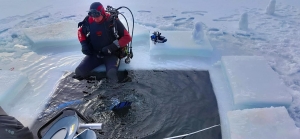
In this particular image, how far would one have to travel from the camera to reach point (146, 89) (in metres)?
3.81

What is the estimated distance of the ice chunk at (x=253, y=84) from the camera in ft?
10.5

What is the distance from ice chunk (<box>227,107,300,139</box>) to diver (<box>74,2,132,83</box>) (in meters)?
2.05

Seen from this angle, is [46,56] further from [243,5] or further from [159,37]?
[243,5]

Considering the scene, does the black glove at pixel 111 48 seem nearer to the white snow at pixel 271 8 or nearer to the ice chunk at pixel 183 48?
the ice chunk at pixel 183 48

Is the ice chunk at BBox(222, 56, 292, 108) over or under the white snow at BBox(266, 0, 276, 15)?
under

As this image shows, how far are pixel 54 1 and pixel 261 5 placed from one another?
7.41 meters

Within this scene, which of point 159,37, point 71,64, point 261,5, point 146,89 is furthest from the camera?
point 261,5

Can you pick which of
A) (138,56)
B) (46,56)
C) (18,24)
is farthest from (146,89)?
(18,24)

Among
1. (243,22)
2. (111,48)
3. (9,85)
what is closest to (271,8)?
(243,22)

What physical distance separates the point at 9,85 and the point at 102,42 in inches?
63.3

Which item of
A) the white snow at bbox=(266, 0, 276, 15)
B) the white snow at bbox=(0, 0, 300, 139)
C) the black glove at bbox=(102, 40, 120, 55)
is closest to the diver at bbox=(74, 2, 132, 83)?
the black glove at bbox=(102, 40, 120, 55)

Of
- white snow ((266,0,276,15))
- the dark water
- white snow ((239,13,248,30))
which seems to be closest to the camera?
the dark water

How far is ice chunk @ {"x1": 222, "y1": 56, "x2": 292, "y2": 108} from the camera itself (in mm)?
3213

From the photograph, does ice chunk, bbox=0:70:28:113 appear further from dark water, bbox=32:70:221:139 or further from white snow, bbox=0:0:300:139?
dark water, bbox=32:70:221:139
